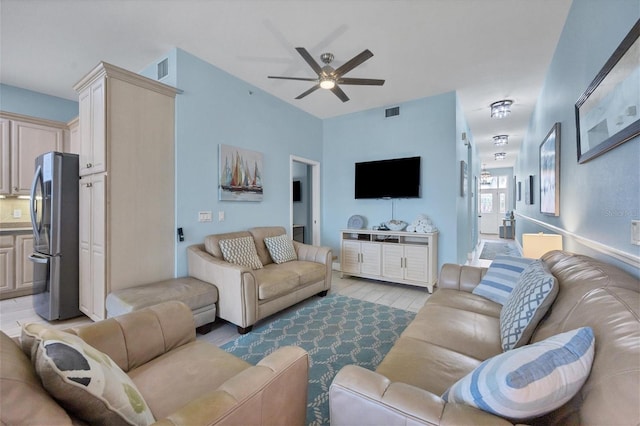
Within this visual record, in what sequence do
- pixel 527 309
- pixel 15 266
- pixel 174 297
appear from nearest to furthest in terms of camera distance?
pixel 527 309 → pixel 174 297 → pixel 15 266

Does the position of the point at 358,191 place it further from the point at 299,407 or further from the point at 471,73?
the point at 299,407

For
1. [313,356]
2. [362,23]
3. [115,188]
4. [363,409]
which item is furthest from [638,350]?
[115,188]

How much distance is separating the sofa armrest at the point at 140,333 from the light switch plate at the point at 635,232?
2315 millimetres

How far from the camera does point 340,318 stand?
2867 millimetres

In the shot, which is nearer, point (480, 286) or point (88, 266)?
point (480, 286)

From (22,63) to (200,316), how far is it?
3.68 meters

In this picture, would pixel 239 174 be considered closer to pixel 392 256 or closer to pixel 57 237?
pixel 57 237

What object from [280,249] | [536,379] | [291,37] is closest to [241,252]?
[280,249]

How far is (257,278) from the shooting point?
Result: 275 cm

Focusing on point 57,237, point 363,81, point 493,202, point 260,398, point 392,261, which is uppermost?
point 363,81

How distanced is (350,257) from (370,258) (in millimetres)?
343

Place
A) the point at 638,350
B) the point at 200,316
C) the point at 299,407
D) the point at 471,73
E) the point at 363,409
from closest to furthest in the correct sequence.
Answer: the point at 638,350, the point at 363,409, the point at 299,407, the point at 200,316, the point at 471,73

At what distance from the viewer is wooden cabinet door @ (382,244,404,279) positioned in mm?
4027

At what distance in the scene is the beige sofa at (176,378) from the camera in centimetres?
61
